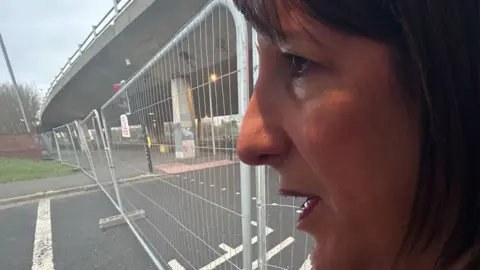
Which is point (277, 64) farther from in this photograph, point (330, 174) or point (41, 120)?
point (41, 120)

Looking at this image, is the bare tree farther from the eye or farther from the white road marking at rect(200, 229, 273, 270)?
the eye

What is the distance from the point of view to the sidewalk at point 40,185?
6.09 metres

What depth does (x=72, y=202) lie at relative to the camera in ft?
16.9

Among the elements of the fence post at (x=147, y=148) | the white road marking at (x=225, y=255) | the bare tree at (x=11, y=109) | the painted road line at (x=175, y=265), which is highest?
the bare tree at (x=11, y=109)

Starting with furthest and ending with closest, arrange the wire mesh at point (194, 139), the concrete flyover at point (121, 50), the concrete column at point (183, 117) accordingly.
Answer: the concrete flyover at point (121, 50) < the concrete column at point (183, 117) < the wire mesh at point (194, 139)

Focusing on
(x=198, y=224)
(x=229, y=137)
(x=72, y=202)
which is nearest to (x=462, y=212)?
(x=229, y=137)

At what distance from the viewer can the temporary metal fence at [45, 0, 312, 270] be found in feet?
3.53

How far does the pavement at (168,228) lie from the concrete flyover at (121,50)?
1923 mm

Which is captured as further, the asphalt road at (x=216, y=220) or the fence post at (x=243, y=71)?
the asphalt road at (x=216, y=220)

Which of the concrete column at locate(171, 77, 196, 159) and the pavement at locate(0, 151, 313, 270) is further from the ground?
the concrete column at locate(171, 77, 196, 159)

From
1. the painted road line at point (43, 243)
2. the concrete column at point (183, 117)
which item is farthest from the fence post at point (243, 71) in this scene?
the painted road line at point (43, 243)

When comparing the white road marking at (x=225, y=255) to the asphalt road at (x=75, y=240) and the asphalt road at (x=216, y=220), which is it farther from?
the asphalt road at (x=75, y=240)

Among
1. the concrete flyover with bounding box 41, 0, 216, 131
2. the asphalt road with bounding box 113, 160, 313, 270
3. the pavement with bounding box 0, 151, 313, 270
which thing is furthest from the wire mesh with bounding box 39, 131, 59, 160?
the asphalt road with bounding box 113, 160, 313, 270

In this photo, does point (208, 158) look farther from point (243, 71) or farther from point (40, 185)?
point (40, 185)
